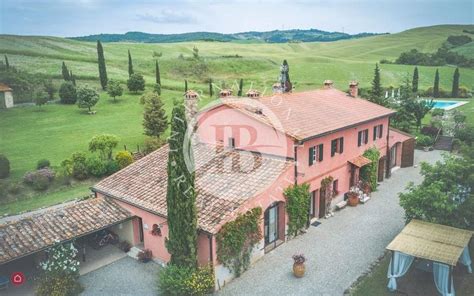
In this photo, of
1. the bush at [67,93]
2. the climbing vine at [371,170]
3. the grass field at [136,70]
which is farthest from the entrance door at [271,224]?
the bush at [67,93]

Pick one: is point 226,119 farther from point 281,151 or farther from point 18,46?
point 18,46

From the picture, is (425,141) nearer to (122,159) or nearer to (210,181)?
(210,181)

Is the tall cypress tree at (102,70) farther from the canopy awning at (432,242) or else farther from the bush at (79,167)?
the canopy awning at (432,242)

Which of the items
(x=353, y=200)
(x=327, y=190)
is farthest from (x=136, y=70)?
(x=327, y=190)

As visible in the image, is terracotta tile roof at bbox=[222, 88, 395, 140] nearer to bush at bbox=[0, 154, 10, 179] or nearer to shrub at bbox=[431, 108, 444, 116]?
bush at bbox=[0, 154, 10, 179]

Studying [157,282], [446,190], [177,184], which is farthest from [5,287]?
[446,190]

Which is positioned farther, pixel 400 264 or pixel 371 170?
pixel 371 170
